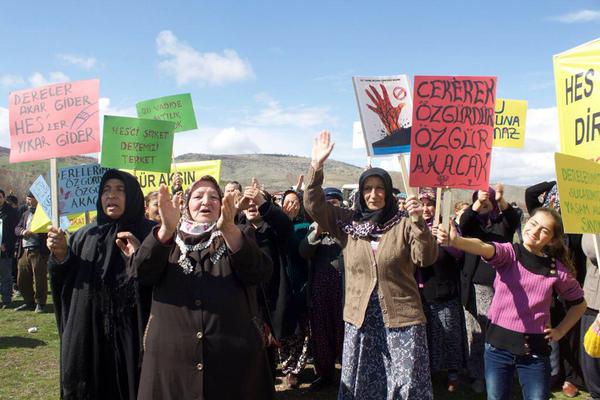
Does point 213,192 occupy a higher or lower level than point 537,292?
higher

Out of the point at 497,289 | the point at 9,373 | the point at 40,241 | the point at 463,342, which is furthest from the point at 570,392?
the point at 40,241

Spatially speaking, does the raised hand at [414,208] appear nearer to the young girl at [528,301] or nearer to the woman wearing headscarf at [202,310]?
the young girl at [528,301]

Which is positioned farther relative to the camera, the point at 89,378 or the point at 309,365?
the point at 309,365

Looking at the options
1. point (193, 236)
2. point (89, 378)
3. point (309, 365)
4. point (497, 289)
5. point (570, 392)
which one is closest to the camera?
point (193, 236)

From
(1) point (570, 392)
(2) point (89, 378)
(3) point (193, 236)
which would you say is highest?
(3) point (193, 236)

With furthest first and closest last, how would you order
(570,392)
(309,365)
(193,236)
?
1. (309,365)
2. (570,392)
3. (193,236)

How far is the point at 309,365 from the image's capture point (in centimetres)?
616

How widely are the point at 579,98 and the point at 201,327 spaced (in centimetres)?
274

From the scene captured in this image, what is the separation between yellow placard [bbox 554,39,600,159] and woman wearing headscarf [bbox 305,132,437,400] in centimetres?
115

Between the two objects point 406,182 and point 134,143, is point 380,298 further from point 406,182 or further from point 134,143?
point 134,143

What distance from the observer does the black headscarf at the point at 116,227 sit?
3336 mm

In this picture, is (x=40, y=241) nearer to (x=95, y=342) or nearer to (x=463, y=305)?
(x=95, y=342)

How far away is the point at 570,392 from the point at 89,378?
178 inches

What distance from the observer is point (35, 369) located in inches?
233
